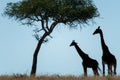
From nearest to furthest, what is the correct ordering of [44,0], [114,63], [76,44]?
[114,63], [76,44], [44,0]

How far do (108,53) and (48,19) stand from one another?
1993cm

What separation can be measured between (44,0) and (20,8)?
2.72m

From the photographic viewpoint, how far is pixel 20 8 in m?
44.6

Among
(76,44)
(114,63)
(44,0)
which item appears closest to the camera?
(114,63)

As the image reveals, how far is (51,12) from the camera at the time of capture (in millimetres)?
44250

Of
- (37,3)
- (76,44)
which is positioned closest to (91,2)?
(37,3)

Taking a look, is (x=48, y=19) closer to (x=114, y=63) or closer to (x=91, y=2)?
(x=91, y=2)

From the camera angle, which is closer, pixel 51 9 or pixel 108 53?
pixel 108 53

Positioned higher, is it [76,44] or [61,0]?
[61,0]

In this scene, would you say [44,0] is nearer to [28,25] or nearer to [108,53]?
[28,25]

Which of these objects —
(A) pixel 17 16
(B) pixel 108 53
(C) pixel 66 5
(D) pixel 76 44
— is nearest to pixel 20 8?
(A) pixel 17 16

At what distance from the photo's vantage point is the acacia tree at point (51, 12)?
1718 inches

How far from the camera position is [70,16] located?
44.8 metres

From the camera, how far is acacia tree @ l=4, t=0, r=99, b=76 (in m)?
43.6
